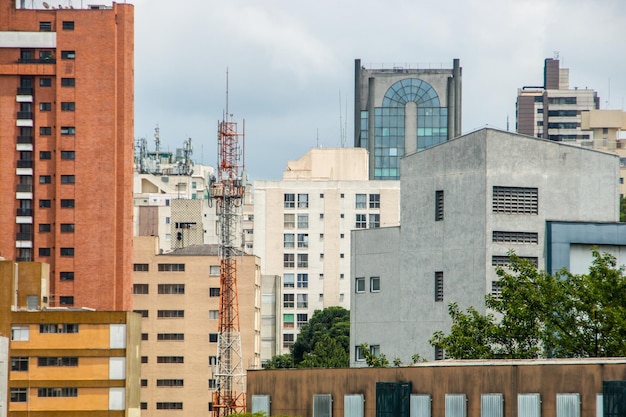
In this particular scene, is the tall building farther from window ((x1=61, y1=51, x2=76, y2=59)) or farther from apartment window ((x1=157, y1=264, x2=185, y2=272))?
apartment window ((x1=157, y1=264, x2=185, y2=272))

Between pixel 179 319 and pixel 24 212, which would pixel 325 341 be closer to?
pixel 179 319

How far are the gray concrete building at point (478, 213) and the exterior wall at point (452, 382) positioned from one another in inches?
790

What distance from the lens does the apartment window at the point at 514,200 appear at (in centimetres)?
8262

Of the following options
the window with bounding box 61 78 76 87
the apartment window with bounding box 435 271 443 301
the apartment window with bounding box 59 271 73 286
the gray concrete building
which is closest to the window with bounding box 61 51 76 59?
the window with bounding box 61 78 76 87

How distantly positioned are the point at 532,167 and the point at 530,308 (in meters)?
11.7

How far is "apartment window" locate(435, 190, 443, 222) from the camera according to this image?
84.9 meters

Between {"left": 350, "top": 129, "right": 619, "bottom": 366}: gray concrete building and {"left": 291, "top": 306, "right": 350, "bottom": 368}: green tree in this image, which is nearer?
{"left": 350, "top": 129, "right": 619, "bottom": 366}: gray concrete building

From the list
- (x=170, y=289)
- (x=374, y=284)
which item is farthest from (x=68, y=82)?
(x=374, y=284)

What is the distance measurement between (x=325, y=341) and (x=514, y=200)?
314 feet

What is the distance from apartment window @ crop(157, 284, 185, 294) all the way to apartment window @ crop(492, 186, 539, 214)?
94.2 meters

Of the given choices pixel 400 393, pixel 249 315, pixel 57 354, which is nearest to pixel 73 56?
pixel 57 354

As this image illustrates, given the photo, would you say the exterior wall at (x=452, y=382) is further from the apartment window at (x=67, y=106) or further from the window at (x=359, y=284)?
the apartment window at (x=67, y=106)

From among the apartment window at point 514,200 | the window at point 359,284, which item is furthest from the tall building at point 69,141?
the apartment window at point 514,200

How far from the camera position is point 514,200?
272 ft
